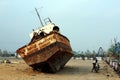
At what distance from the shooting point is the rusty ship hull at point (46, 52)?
28.4 metres

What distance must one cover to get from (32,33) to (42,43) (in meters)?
4.10

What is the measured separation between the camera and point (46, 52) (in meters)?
28.5

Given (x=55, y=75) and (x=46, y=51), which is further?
(x=46, y=51)

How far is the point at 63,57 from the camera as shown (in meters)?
31.0

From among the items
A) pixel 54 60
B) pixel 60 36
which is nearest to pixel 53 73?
pixel 54 60

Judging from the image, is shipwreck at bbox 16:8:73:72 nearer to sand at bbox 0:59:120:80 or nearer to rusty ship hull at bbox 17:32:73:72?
rusty ship hull at bbox 17:32:73:72

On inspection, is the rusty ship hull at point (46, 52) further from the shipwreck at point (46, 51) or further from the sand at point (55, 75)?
the sand at point (55, 75)

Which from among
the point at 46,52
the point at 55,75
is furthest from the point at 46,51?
the point at 55,75

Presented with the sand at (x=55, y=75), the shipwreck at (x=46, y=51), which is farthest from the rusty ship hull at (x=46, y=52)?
the sand at (x=55, y=75)

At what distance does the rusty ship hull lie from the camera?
28422 millimetres

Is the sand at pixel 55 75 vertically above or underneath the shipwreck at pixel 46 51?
underneath

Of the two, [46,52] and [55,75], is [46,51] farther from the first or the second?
[55,75]

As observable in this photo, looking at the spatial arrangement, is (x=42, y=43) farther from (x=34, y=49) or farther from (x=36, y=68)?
(x=36, y=68)

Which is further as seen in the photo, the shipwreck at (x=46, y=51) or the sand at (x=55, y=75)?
the shipwreck at (x=46, y=51)
